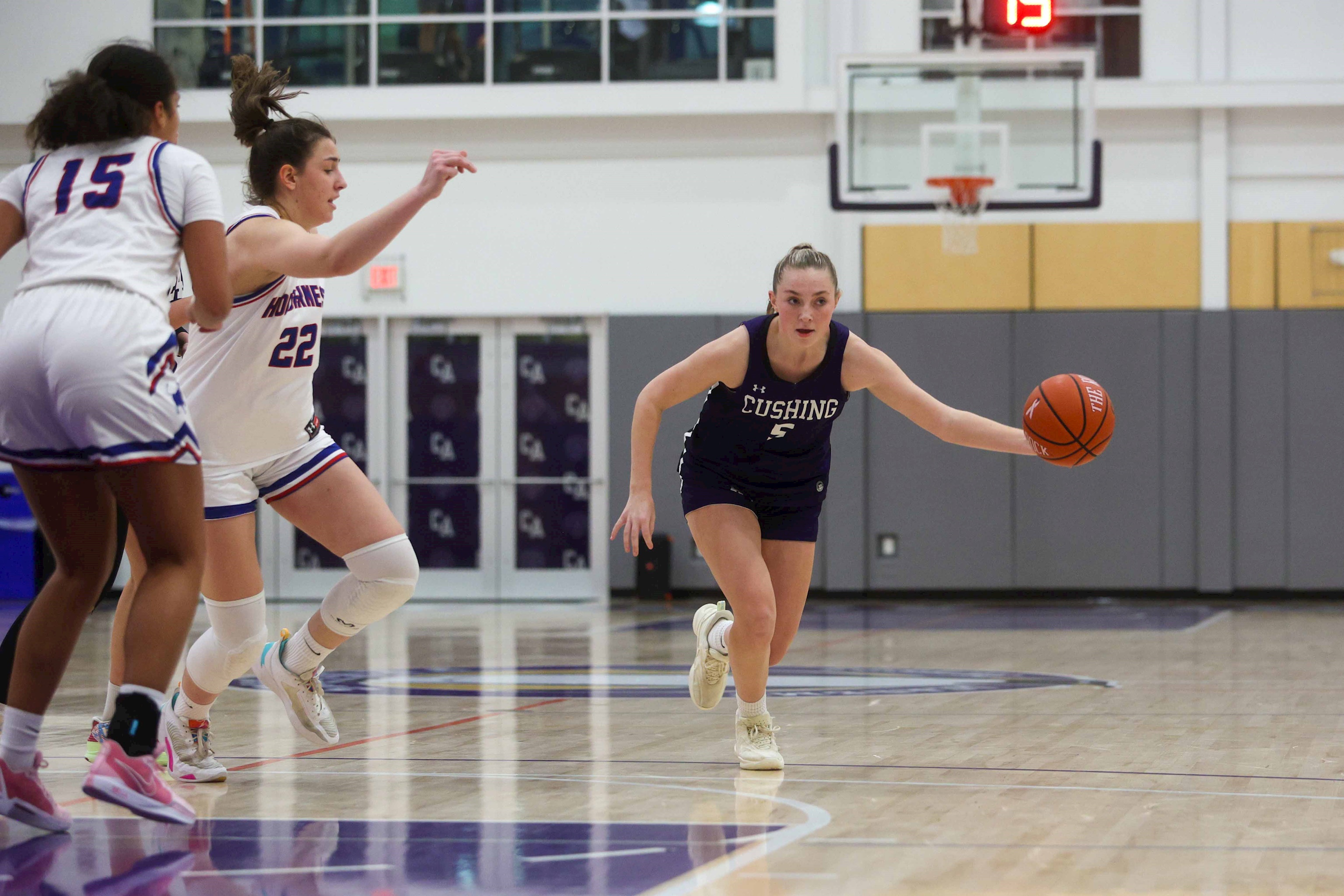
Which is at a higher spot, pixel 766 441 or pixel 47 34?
pixel 47 34

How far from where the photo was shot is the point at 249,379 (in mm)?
3906

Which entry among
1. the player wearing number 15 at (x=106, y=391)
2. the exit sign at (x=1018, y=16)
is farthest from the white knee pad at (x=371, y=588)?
the exit sign at (x=1018, y=16)

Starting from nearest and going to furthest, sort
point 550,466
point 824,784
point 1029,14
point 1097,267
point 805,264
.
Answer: point 824,784, point 805,264, point 1029,14, point 1097,267, point 550,466

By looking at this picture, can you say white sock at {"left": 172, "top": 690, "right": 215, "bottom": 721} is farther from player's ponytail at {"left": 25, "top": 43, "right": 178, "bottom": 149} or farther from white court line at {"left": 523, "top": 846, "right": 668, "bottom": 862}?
player's ponytail at {"left": 25, "top": 43, "right": 178, "bottom": 149}

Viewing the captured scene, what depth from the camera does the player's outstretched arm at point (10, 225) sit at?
Result: 307 centimetres

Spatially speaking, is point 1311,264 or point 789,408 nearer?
point 789,408

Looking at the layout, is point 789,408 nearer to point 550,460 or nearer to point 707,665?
point 707,665

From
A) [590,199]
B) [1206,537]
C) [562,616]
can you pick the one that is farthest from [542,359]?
[1206,537]

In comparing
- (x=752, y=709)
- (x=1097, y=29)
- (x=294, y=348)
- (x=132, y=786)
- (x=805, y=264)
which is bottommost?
(x=752, y=709)

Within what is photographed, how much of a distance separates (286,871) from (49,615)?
77 cm

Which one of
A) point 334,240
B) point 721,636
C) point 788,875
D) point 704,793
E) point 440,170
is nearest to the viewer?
point 788,875

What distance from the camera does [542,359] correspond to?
44.2 ft

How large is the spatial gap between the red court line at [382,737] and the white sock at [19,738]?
1.91ft

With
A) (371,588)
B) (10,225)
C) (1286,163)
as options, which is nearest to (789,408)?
(371,588)
